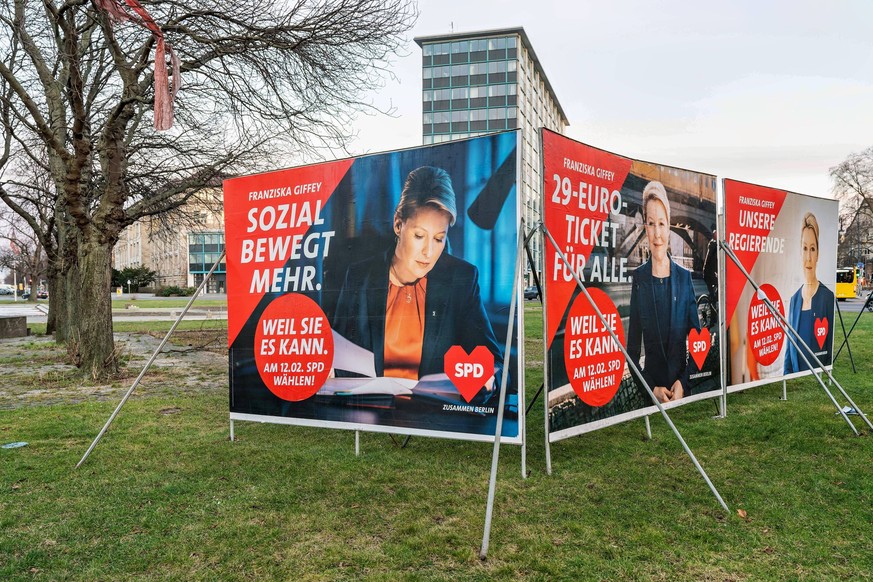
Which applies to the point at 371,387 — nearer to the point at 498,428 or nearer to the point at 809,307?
the point at 498,428

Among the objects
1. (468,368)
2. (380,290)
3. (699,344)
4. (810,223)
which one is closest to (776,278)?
(810,223)

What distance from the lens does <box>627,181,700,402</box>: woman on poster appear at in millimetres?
6211

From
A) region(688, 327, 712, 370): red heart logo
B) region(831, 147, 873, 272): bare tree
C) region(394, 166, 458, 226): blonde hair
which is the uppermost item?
region(831, 147, 873, 272): bare tree

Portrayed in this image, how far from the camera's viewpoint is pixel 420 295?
5566 millimetres

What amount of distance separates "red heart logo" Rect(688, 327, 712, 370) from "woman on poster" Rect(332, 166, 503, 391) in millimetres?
2906

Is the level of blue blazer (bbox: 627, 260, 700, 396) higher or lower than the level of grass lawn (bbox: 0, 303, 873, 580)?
higher

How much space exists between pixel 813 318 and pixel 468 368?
6609mm

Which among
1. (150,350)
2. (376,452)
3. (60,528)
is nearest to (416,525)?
(376,452)

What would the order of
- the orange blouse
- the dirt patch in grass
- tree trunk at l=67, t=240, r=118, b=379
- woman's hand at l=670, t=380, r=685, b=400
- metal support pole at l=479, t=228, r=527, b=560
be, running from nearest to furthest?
1. metal support pole at l=479, t=228, r=527, b=560
2. the orange blouse
3. woman's hand at l=670, t=380, r=685, b=400
4. the dirt patch in grass
5. tree trunk at l=67, t=240, r=118, b=379

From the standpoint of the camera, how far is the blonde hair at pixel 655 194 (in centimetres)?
627

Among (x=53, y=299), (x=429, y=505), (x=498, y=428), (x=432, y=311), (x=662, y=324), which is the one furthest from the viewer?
(x=53, y=299)

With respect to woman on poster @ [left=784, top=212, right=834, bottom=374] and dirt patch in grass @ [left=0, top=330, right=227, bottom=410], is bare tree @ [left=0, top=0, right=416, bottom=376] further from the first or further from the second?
woman on poster @ [left=784, top=212, right=834, bottom=374]

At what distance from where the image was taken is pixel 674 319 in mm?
6664

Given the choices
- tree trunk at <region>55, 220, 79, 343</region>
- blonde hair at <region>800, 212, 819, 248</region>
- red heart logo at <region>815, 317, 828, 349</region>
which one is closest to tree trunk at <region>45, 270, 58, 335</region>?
tree trunk at <region>55, 220, 79, 343</region>
